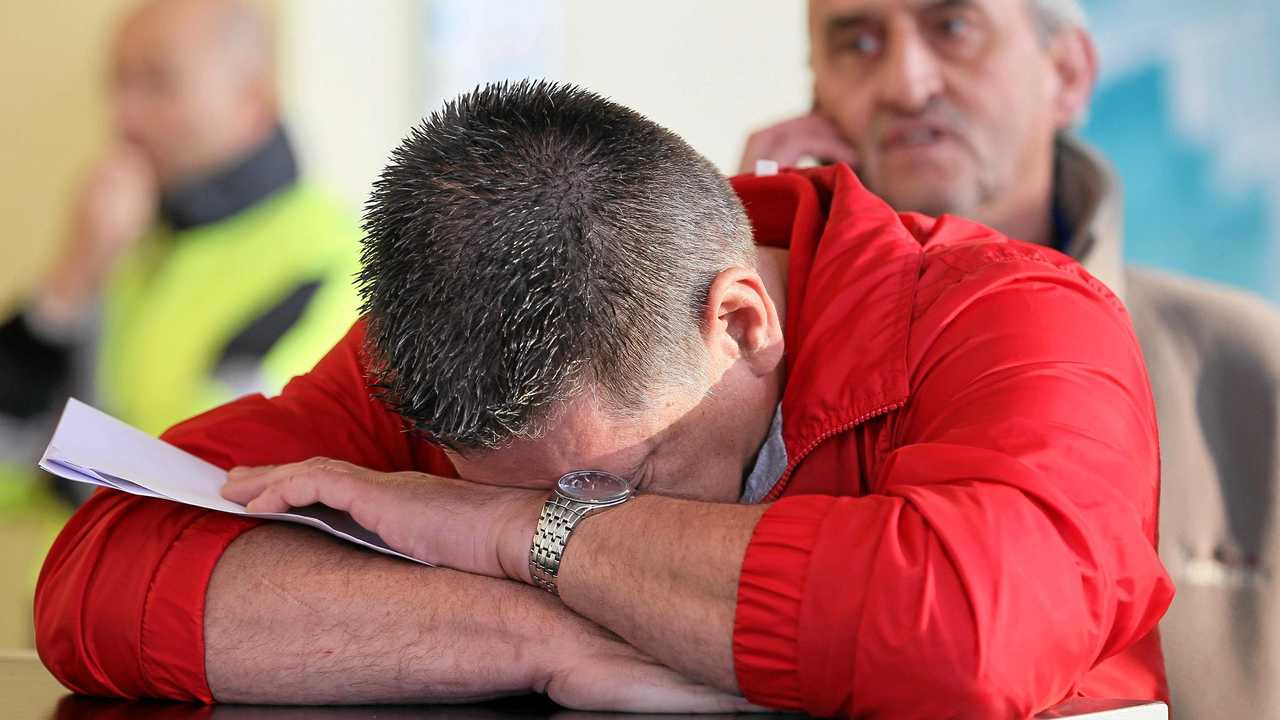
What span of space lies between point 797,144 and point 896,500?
1.35 metres

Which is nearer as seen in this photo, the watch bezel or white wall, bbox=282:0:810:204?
the watch bezel

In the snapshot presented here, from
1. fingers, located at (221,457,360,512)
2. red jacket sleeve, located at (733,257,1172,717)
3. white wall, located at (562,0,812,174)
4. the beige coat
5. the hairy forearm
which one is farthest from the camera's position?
white wall, located at (562,0,812,174)

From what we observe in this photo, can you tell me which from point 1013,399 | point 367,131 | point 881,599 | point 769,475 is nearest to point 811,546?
point 881,599

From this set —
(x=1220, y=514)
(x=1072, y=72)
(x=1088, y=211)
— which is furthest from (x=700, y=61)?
(x=1220, y=514)

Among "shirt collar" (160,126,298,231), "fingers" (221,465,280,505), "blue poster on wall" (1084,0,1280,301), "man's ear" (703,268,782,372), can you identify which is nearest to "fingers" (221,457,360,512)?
"fingers" (221,465,280,505)

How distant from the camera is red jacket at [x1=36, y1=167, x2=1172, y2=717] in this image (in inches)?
34.1

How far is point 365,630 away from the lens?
1.02m

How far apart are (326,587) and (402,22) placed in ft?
9.17

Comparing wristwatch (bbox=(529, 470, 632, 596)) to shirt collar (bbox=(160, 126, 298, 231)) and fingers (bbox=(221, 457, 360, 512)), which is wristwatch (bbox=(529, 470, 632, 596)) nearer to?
fingers (bbox=(221, 457, 360, 512))

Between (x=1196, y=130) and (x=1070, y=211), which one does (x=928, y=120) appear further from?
(x=1196, y=130)

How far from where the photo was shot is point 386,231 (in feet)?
3.56

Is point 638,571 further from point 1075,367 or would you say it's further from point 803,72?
point 803,72

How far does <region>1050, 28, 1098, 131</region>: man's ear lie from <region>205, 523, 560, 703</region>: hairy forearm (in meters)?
1.76

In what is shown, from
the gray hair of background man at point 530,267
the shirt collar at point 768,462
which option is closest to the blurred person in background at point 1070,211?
the shirt collar at point 768,462
